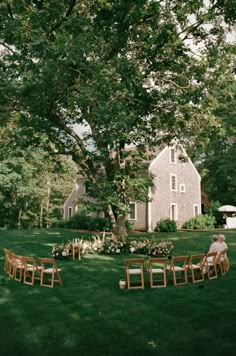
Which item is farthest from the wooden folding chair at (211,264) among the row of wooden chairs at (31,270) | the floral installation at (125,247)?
→ the row of wooden chairs at (31,270)

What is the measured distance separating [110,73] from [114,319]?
7.39 meters

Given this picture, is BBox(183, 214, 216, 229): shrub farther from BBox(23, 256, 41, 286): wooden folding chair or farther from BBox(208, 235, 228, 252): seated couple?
BBox(23, 256, 41, 286): wooden folding chair

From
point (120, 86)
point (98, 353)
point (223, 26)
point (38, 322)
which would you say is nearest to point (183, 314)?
point (98, 353)

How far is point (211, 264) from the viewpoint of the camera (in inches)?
407

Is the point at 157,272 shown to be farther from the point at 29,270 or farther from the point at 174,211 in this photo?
the point at 174,211

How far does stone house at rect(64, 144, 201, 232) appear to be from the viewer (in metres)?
31.6

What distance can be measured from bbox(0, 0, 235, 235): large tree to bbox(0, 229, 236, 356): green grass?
5.35m

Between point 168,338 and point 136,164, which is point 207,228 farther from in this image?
point 168,338

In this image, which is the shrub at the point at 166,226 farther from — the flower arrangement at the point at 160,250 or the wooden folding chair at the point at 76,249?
the wooden folding chair at the point at 76,249

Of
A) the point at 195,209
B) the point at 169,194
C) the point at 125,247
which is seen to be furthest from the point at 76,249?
the point at 195,209

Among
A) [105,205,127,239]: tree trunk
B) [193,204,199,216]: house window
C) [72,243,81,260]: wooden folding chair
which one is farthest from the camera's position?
[193,204,199,216]: house window

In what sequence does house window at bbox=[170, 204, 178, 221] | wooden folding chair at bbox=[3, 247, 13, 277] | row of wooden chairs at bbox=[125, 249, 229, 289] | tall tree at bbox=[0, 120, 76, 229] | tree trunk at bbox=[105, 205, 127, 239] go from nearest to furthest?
row of wooden chairs at bbox=[125, 249, 229, 289]
wooden folding chair at bbox=[3, 247, 13, 277]
tree trunk at bbox=[105, 205, 127, 239]
house window at bbox=[170, 204, 178, 221]
tall tree at bbox=[0, 120, 76, 229]

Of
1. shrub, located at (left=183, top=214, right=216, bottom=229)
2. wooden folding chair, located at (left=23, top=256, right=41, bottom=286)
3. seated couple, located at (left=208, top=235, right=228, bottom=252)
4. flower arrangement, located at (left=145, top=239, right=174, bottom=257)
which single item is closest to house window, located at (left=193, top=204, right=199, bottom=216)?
shrub, located at (left=183, top=214, right=216, bottom=229)

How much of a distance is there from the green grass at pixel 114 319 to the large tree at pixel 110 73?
5353mm
